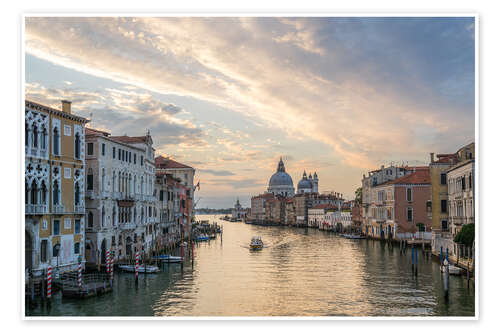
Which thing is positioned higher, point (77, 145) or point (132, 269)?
point (77, 145)

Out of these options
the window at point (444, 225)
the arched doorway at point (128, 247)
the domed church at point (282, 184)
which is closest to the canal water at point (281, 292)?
the window at point (444, 225)

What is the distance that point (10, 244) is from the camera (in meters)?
10.4

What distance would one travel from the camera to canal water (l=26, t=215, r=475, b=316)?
572 inches

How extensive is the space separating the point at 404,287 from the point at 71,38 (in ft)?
45.0

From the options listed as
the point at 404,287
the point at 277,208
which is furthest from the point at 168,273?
the point at 277,208

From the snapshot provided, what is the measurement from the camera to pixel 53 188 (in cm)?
1731

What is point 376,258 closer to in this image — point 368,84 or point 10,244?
point 368,84

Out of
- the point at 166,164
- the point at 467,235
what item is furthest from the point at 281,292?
the point at 166,164

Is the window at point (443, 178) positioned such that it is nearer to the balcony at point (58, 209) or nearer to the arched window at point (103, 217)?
the arched window at point (103, 217)

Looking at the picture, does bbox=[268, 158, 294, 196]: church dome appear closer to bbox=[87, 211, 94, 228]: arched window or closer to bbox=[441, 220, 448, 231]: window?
bbox=[441, 220, 448, 231]: window

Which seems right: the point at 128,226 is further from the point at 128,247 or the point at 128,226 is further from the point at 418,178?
the point at 418,178

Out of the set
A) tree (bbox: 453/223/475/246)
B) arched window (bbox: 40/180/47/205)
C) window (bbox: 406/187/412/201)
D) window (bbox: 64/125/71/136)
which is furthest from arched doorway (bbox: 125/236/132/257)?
window (bbox: 406/187/412/201)

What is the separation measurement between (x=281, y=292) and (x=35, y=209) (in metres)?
8.37

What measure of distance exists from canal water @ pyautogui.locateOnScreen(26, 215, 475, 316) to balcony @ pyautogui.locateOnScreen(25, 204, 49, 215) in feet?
8.75
